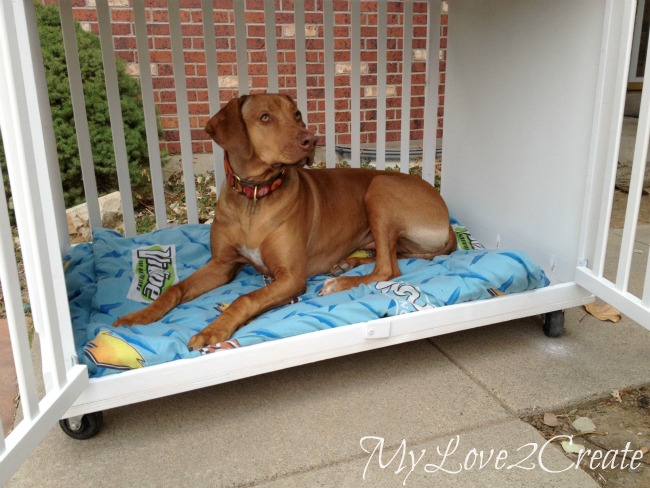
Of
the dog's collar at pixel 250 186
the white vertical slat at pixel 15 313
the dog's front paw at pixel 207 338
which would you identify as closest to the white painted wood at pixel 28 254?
the white vertical slat at pixel 15 313

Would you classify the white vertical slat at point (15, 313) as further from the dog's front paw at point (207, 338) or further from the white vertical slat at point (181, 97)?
the white vertical slat at point (181, 97)

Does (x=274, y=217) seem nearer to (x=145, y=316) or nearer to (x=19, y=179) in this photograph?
(x=145, y=316)

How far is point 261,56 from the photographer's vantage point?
632 centimetres

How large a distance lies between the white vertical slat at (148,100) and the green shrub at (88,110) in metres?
1.19

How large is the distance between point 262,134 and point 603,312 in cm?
211

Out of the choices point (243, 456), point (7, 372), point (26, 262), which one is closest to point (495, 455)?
point (243, 456)

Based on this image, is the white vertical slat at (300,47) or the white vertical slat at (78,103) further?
the white vertical slat at (300,47)

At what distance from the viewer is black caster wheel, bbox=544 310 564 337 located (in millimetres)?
3109

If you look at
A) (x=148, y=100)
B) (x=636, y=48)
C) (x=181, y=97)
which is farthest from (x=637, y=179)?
(x=636, y=48)

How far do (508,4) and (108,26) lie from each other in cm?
237

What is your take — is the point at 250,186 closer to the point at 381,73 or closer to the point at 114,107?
the point at 114,107

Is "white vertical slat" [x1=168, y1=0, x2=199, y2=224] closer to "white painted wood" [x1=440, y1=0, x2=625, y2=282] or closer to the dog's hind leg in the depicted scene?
the dog's hind leg

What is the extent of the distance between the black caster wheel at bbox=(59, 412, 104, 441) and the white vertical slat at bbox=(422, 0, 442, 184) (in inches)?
117

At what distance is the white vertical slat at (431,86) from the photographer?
4.27 m
